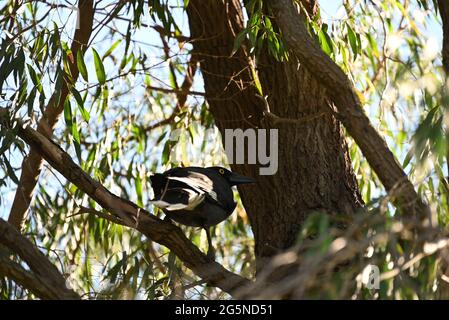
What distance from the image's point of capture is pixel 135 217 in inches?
122

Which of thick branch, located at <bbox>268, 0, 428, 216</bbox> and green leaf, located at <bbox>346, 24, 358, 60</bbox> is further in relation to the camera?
green leaf, located at <bbox>346, 24, 358, 60</bbox>

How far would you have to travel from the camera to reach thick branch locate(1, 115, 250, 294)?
3072 millimetres

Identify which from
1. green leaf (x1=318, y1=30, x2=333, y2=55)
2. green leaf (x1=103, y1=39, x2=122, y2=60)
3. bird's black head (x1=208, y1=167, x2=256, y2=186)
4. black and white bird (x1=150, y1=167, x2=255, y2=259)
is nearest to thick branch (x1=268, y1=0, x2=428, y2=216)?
green leaf (x1=318, y1=30, x2=333, y2=55)

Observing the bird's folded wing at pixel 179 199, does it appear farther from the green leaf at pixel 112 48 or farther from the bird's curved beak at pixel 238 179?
the green leaf at pixel 112 48

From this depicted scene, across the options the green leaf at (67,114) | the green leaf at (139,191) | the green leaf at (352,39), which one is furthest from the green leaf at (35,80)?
the green leaf at (352,39)

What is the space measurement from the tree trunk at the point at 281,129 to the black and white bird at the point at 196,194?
0.35ft

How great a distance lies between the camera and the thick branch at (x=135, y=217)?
10.1 feet

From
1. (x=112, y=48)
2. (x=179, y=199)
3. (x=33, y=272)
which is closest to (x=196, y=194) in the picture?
(x=179, y=199)

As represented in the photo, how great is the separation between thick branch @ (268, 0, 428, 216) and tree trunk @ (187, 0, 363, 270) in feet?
1.51

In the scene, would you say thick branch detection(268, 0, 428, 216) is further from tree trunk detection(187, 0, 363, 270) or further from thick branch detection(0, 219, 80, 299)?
thick branch detection(0, 219, 80, 299)
